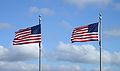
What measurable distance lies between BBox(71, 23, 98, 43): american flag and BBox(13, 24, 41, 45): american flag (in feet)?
13.4

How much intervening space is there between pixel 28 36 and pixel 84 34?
6204 mm

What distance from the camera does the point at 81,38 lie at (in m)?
44.2

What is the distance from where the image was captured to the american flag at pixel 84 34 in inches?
1734

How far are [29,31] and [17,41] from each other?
1.84 metres

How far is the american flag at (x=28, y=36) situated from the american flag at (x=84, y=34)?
410 centimetres

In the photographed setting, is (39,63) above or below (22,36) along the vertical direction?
below

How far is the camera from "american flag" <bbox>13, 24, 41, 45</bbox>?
149 feet

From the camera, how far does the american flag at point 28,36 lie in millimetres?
45406

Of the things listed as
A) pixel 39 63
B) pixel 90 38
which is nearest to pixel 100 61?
pixel 90 38

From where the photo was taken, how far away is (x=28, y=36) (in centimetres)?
4572

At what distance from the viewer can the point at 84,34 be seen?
146 feet

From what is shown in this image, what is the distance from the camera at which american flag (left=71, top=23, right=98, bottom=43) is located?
44.0 metres

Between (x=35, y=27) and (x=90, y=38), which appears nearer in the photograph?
(x=90, y=38)

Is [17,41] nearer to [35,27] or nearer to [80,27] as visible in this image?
[35,27]
